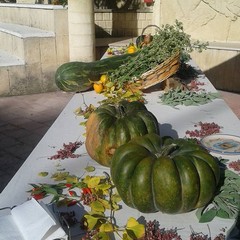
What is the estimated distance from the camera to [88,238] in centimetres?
128

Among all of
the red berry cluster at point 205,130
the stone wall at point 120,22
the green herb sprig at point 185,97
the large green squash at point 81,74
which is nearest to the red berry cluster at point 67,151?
the red berry cluster at point 205,130

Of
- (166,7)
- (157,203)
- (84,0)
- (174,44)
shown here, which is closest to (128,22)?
(166,7)

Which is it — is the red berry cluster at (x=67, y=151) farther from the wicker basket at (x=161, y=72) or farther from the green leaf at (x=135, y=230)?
the wicker basket at (x=161, y=72)

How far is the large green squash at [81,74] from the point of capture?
11.7ft

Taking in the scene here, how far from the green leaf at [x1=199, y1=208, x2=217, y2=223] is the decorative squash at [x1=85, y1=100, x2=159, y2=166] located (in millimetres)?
540

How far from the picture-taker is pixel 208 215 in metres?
1.43

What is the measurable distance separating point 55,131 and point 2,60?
480 cm

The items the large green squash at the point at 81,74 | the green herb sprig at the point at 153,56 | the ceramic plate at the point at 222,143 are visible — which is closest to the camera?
the ceramic plate at the point at 222,143

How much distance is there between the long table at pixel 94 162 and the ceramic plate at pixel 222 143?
0.18 feet

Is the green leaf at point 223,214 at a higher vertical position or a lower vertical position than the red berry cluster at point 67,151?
higher

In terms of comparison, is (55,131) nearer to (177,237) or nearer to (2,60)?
(177,237)

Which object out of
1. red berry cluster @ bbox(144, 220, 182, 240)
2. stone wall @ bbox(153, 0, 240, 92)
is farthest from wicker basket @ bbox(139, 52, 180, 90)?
stone wall @ bbox(153, 0, 240, 92)

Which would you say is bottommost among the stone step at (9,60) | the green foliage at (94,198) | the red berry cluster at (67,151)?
the stone step at (9,60)

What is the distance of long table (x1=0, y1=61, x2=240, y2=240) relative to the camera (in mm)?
1422
